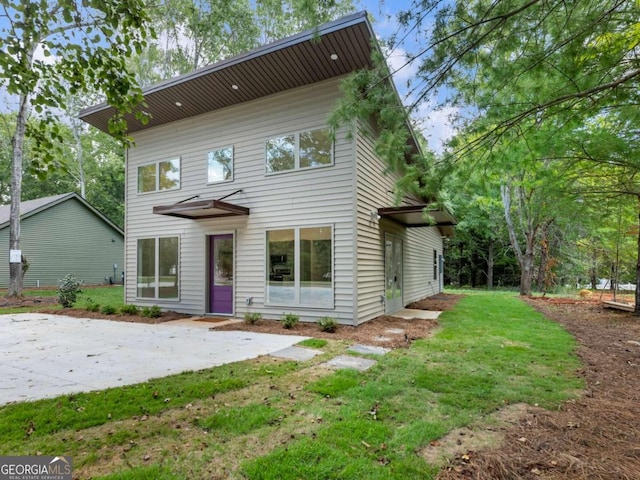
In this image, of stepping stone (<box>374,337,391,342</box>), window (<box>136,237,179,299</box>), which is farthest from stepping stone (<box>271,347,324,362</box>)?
window (<box>136,237,179,299</box>)

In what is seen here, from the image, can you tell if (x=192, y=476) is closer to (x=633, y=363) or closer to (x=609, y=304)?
(x=633, y=363)

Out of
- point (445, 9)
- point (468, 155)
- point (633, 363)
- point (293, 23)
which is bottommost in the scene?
point (633, 363)

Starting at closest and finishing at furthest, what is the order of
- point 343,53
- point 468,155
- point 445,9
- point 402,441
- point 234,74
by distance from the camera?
point 402,441, point 445,9, point 468,155, point 343,53, point 234,74

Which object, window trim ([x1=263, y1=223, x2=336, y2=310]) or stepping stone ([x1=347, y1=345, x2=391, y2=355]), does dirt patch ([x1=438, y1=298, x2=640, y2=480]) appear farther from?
window trim ([x1=263, y1=223, x2=336, y2=310])

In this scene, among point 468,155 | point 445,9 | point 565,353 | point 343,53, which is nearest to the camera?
point 445,9

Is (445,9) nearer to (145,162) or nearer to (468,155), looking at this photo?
(468,155)

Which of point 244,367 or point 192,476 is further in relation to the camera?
point 244,367

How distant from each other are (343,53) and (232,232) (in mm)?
4635

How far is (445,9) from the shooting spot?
342cm

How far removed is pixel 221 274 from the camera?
345 inches

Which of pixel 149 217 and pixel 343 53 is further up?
pixel 343 53

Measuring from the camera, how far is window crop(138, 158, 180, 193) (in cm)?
947

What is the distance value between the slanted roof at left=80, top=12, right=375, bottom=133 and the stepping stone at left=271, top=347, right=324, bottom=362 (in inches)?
182

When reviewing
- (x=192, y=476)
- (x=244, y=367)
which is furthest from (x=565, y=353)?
(x=192, y=476)
